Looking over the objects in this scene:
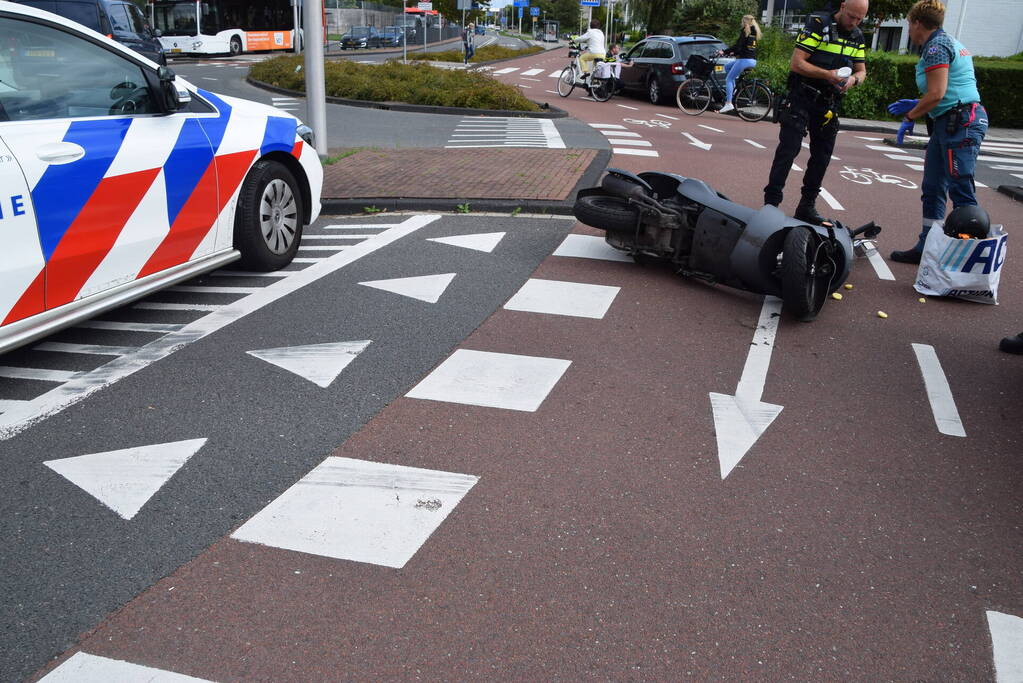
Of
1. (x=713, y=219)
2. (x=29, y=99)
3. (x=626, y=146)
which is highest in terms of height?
(x=29, y=99)

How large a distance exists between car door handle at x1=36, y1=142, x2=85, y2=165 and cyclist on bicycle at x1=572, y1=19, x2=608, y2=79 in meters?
17.7

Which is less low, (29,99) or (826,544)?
(29,99)

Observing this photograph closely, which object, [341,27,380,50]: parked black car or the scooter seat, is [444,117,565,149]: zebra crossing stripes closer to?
the scooter seat

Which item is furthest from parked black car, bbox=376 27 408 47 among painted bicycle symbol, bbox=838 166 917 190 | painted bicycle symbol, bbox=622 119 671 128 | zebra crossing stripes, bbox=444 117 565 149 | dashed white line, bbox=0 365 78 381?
dashed white line, bbox=0 365 78 381

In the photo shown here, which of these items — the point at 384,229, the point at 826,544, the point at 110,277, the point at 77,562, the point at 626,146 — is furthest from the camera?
the point at 626,146

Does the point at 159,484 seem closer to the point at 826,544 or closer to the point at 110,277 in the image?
the point at 110,277

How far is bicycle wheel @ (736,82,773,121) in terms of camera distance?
1909cm

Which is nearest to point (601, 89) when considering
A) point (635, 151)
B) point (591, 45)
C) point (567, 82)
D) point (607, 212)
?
point (591, 45)

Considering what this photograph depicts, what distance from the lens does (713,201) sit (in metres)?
6.04

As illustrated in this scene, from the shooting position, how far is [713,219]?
19.5 feet

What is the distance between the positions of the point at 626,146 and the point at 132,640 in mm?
12269

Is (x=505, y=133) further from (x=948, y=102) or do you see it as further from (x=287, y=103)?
(x=948, y=102)

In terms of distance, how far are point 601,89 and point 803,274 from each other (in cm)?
1769

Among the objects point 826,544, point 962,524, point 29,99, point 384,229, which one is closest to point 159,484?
point 29,99
